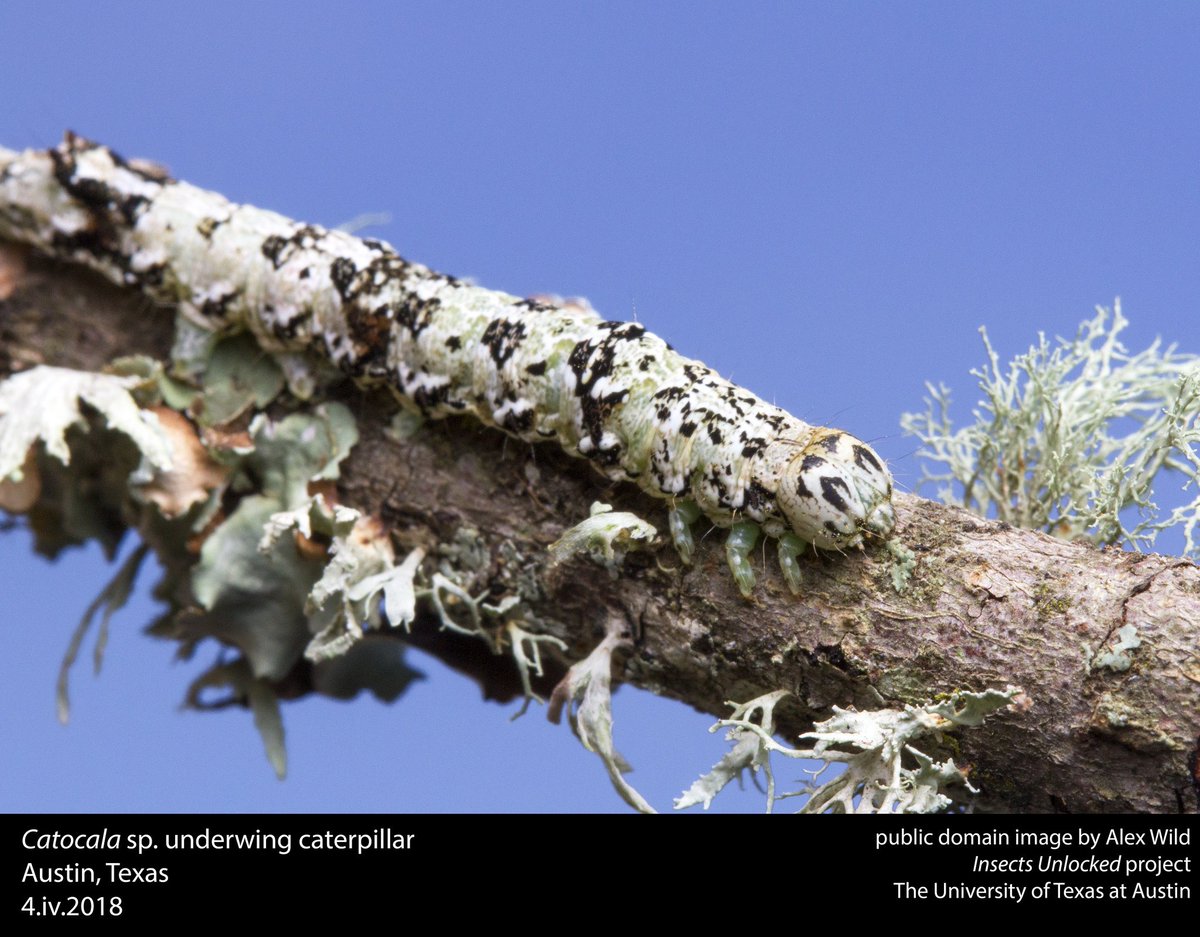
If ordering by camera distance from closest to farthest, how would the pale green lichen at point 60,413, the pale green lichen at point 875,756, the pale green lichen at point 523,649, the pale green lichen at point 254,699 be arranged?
the pale green lichen at point 875,756 < the pale green lichen at point 523,649 < the pale green lichen at point 60,413 < the pale green lichen at point 254,699

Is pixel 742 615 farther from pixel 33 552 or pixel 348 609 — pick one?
pixel 33 552

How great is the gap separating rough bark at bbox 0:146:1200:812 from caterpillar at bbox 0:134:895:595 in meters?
0.11

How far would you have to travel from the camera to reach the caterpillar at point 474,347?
8.26 feet

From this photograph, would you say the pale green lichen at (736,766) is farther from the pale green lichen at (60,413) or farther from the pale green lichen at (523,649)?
the pale green lichen at (60,413)

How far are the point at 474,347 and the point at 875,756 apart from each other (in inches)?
54.4

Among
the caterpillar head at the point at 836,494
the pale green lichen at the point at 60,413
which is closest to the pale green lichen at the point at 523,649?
the caterpillar head at the point at 836,494

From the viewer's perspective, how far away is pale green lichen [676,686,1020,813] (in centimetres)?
222

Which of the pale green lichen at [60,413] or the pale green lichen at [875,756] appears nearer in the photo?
the pale green lichen at [875,756]

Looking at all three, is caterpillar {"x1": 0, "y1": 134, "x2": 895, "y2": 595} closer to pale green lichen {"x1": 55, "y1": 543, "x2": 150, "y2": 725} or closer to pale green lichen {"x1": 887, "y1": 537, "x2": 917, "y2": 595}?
pale green lichen {"x1": 887, "y1": 537, "x2": 917, "y2": 595}

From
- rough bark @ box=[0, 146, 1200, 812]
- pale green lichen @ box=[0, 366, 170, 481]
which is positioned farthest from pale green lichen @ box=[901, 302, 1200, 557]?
pale green lichen @ box=[0, 366, 170, 481]

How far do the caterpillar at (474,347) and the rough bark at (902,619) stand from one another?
106mm

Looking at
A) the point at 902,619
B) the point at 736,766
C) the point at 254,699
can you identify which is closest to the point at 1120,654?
the point at 902,619

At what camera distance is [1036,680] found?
229cm

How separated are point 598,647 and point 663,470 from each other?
458 mm
